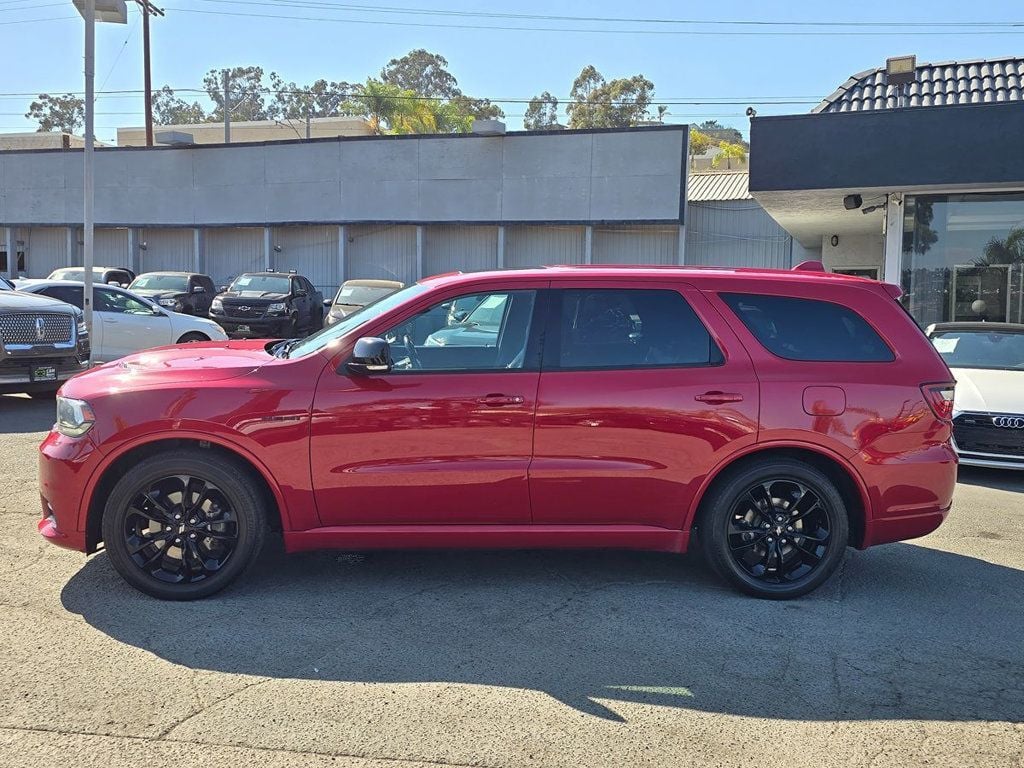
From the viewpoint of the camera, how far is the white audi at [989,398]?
27.0 ft

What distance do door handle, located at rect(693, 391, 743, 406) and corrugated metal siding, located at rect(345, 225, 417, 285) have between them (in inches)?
934

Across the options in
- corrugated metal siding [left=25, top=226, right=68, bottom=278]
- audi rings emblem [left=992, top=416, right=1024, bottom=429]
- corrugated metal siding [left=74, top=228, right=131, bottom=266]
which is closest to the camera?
audi rings emblem [left=992, top=416, right=1024, bottom=429]

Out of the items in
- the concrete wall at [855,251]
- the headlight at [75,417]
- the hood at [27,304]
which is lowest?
the headlight at [75,417]

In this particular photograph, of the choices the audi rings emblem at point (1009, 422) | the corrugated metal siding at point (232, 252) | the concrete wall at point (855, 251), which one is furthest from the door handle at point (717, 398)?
the corrugated metal siding at point (232, 252)

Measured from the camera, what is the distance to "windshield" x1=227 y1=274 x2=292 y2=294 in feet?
71.7

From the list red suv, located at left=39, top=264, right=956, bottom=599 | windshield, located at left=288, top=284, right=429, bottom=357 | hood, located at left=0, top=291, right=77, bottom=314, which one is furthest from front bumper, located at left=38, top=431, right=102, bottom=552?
hood, located at left=0, top=291, right=77, bottom=314

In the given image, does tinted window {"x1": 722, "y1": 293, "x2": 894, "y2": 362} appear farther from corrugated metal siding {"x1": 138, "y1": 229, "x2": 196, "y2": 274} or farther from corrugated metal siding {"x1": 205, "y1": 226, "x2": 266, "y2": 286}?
corrugated metal siding {"x1": 138, "y1": 229, "x2": 196, "y2": 274}

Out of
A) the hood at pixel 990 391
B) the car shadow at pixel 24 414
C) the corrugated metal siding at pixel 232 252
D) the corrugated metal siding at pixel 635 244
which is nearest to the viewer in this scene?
the hood at pixel 990 391

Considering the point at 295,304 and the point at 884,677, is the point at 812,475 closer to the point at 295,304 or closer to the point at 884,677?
the point at 884,677

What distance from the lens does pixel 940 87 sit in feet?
43.6

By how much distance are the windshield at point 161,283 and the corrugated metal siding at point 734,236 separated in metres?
14.0

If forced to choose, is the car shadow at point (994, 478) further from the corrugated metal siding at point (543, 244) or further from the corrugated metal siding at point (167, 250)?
the corrugated metal siding at point (167, 250)

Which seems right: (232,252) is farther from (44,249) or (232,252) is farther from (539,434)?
(539,434)

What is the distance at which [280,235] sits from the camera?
96.9ft
